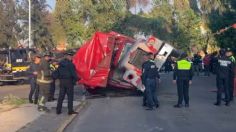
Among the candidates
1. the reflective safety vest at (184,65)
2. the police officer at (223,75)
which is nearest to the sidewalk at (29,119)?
the reflective safety vest at (184,65)

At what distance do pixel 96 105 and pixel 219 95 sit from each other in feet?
13.1

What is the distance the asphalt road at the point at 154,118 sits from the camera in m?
13.3

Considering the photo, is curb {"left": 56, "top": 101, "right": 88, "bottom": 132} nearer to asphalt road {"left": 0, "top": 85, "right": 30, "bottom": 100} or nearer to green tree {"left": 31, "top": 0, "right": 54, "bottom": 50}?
asphalt road {"left": 0, "top": 85, "right": 30, "bottom": 100}

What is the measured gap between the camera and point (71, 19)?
155ft

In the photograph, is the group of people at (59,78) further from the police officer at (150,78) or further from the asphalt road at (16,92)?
the asphalt road at (16,92)

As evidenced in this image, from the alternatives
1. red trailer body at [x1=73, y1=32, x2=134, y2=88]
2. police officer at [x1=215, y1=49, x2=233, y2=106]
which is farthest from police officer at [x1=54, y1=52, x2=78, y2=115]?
red trailer body at [x1=73, y1=32, x2=134, y2=88]

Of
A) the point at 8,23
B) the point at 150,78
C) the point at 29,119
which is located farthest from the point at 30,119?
the point at 8,23

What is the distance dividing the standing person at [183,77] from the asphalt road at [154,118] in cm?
38

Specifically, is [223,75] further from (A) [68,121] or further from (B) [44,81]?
(A) [68,121]

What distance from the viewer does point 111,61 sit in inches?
875

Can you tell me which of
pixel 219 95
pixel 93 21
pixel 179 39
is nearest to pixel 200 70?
pixel 93 21

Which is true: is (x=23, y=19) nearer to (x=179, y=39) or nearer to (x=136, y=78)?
(x=179, y=39)

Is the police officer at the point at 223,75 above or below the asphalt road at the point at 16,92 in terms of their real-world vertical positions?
above

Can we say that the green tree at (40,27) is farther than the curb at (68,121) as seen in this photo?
Yes
